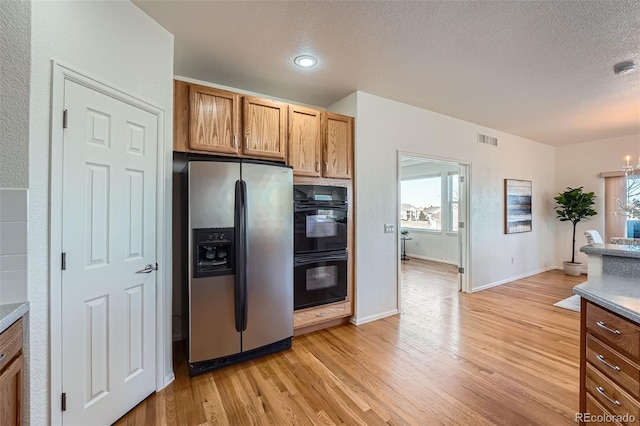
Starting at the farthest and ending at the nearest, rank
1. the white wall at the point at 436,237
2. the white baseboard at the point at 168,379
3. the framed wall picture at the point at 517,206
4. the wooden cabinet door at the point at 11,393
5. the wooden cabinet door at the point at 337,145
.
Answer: the white wall at the point at 436,237 → the framed wall picture at the point at 517,206 → the wooden cabinet door at the point at 337,145 → the white baseboard at the point at 168,379 → the wooden cabinet door at the point at 11,393

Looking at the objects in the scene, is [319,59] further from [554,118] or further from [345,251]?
[554,118]

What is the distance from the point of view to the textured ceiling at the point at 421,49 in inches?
73.7

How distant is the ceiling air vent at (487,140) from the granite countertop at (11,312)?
5.35 meters

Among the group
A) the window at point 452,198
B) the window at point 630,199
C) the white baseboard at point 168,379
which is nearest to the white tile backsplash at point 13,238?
the white baseboard at point 168,379

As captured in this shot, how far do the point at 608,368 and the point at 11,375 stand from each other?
8.71 ft

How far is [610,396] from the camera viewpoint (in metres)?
1.28

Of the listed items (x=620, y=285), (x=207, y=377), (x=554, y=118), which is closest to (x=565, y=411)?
(x=620, y=285)

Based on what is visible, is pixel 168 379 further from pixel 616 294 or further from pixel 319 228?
pixel 616 294

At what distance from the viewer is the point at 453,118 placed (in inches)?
161

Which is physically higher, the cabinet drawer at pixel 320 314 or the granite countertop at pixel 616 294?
the granite countertop at pixel 616 294

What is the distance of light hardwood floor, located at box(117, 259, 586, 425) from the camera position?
1.77 meters

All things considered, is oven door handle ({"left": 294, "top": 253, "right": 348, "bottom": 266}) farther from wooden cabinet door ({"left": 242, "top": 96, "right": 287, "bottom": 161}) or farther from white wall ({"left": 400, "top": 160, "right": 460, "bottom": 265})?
white wall ({"left": 400, "top": 160, "right": 460, "bottom": 265})

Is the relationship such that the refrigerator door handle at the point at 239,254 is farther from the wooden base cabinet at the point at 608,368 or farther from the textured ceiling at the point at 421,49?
the wooden base cabinet at the point at 608,368

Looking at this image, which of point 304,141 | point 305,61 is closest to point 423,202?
point 304,141
